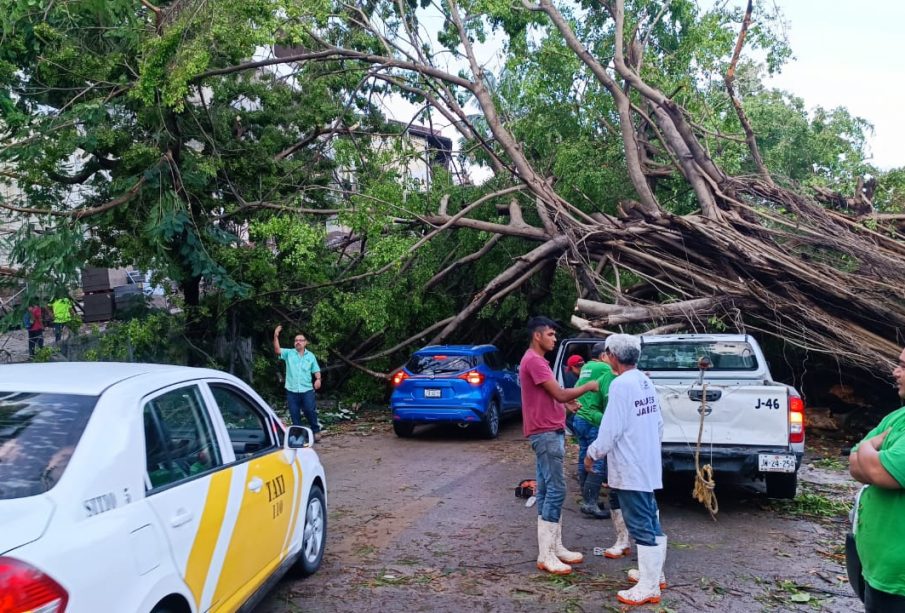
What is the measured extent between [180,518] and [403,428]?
29.7 feet

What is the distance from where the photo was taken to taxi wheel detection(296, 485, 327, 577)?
18.2 ft

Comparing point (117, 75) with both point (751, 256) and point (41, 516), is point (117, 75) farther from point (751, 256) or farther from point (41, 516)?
point (41, 516)


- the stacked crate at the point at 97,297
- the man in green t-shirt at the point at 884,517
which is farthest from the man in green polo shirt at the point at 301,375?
the man in green t-shirt at the point at 884,517

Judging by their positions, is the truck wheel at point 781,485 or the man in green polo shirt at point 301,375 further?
the man in green polo shirt at point 301,375

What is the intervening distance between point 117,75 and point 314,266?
4.65 meters

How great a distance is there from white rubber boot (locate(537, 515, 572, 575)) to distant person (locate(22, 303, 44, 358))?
34.1 ft

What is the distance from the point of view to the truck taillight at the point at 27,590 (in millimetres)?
2512

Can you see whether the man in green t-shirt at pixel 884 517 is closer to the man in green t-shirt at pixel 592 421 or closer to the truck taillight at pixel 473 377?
the man in green t-shirt at pixel 592 421

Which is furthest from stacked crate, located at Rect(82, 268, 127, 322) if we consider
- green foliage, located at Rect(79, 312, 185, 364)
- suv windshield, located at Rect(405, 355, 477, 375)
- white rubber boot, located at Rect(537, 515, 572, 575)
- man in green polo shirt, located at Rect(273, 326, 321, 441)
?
white rubber boot, located at Rect(537, 515, 572, 575)

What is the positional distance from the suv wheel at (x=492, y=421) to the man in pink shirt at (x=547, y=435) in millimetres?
6307

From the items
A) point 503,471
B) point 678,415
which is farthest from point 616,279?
point 678,415

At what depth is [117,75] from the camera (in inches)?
503

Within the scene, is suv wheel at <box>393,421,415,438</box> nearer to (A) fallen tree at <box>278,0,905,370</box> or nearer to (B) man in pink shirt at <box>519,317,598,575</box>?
(A) fallen tree at <box>278,0,905,370</box>

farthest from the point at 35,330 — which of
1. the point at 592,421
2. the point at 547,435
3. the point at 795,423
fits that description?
the point at 795,423
